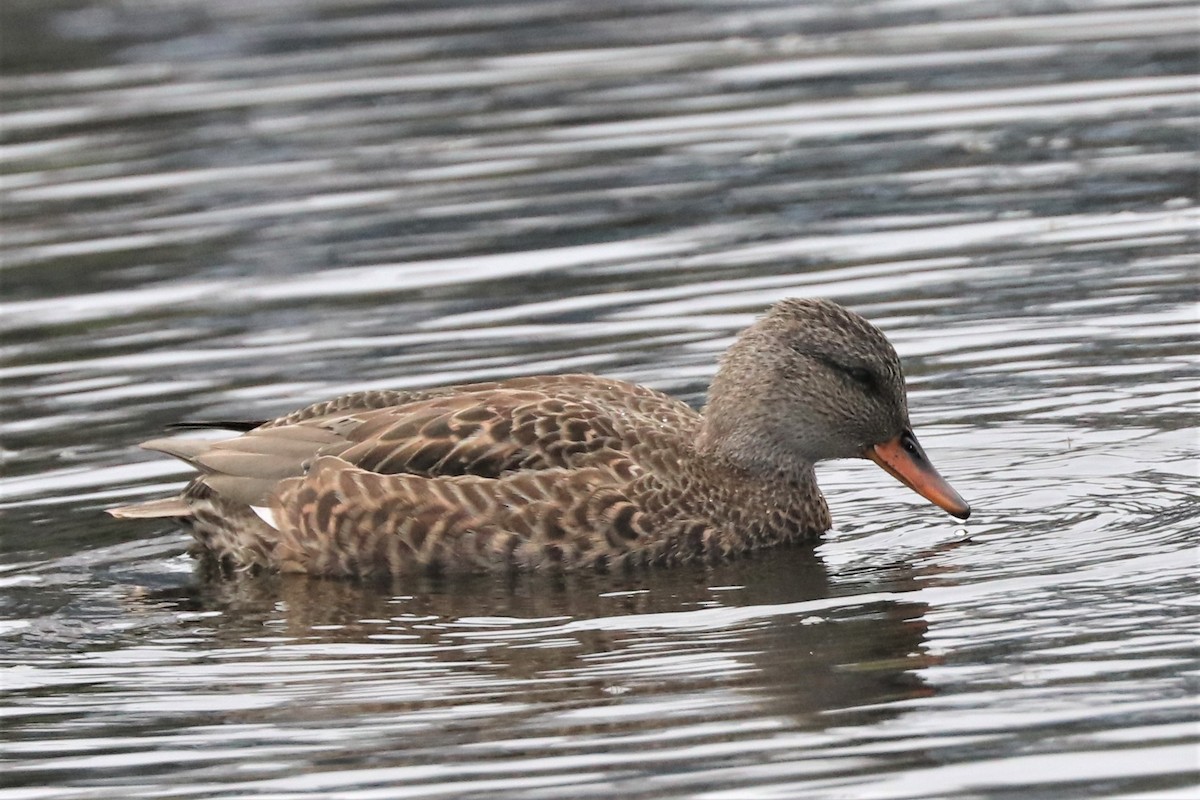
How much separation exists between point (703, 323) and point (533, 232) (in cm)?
232

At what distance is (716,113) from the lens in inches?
672

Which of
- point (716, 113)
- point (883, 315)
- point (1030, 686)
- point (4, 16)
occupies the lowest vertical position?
point (1030, 686)

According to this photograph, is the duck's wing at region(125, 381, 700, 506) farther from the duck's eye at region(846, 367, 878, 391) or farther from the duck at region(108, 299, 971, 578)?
the duck's eye at region(846, 367, 878, 391)

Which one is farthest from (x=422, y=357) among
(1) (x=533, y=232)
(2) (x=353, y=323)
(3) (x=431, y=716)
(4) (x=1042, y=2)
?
(4) (x=1042, y=2)

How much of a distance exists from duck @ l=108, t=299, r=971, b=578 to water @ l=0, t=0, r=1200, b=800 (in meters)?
0.16

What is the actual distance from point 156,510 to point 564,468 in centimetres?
175

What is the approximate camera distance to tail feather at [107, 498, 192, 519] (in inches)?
401

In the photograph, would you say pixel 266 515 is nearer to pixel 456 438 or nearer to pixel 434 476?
pixel 434 476

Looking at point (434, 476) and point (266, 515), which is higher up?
point (434, 476)

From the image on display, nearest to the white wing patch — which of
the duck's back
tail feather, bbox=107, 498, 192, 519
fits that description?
the duck's back

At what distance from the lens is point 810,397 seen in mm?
10086

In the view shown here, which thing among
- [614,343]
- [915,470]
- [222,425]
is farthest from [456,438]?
[614,343]

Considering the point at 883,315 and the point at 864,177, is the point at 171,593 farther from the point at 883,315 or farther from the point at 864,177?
the point at 864,177

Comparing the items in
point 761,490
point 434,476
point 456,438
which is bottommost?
point 761,490
